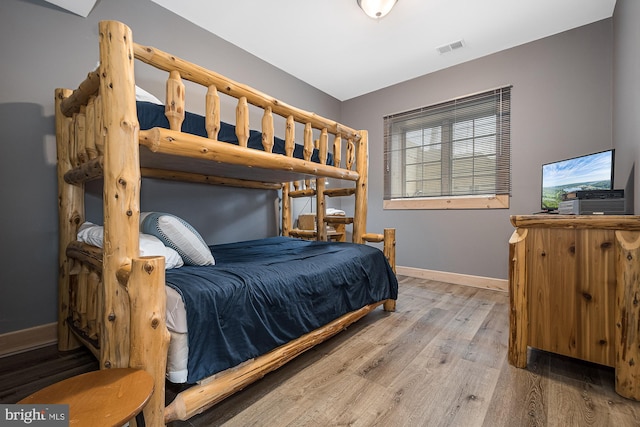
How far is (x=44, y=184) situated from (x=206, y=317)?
1.69m

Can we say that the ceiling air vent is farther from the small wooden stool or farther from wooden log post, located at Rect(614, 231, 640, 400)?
the small wooden stool

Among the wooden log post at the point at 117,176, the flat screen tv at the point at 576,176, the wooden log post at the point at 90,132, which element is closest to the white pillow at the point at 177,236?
the wooden log post at the point at 117,176

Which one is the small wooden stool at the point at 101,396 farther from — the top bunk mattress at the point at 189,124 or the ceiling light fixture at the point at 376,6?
the ceiling light fixture at the point at 376,6

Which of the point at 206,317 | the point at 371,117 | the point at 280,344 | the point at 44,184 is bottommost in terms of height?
the point at 280,344

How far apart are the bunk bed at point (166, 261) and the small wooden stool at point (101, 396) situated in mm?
121

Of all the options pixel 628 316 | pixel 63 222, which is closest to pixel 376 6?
pixel 628 316

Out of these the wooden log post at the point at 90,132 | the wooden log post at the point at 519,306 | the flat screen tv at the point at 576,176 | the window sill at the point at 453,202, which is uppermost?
the wooden log post at the point at 90,132

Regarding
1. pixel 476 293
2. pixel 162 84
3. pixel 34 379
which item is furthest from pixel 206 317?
pixel 476 293

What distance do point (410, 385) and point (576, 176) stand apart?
75.6 inches

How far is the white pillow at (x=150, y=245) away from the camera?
129 cm

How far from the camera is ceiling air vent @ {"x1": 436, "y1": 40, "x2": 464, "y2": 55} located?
2.81 metres

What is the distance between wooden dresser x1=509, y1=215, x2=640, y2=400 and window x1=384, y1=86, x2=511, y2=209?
164 centimetres

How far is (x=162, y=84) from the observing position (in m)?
2.37

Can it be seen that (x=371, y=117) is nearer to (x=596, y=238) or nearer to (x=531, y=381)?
(x=596, y=238)
